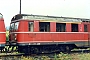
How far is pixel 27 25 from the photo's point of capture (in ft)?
65.2

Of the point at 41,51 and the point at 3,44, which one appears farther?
the point at 41,51

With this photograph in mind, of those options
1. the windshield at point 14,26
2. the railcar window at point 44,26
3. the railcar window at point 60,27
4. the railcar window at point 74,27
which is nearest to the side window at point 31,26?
the railcar window at point 44,26

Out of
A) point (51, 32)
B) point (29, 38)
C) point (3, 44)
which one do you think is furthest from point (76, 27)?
point (3, 44)

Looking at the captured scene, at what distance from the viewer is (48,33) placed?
20812mm

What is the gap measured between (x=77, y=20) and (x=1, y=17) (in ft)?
25.2

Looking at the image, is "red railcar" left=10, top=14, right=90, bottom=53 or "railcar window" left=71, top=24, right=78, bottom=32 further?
"railcar window" left=71, top=24, right=78, bottom=32

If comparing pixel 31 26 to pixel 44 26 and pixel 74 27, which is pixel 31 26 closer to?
pixel 44 26

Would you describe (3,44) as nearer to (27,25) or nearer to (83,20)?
(27,25)

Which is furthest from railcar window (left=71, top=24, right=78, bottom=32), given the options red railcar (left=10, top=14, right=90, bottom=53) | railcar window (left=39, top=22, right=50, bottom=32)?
railcar window (left=39, top=22, right=50, bottom=32)

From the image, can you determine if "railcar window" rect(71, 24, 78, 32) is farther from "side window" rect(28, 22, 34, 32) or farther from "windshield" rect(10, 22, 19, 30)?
"windshield" rect(10, 22, 19, 30)

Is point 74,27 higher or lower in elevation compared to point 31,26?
lower

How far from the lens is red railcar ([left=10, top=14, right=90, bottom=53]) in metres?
19.9

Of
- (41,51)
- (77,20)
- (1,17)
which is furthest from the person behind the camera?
(77,20)

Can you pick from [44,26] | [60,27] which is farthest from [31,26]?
[60,27]
